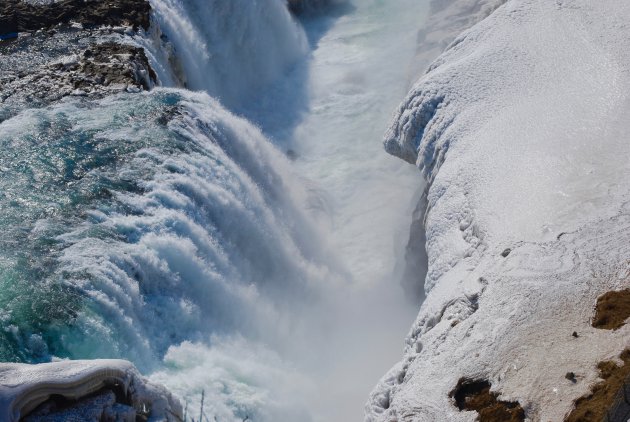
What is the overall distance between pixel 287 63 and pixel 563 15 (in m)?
12.1

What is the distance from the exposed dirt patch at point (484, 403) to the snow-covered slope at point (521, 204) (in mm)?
74

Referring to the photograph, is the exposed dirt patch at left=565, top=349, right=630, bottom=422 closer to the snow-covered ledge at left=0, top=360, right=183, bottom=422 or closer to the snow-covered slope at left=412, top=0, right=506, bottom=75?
the snow-covered ledge at left=0, top=360, right=183, bottom=422

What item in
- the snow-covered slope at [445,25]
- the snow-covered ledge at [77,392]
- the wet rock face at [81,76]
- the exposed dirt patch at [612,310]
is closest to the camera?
the snow-covered ledge at [77,392]

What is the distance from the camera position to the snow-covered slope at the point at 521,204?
7688 millimetres

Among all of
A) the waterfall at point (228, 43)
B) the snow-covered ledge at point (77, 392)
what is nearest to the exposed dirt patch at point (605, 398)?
the snow-covered ledge at point (77, 392)

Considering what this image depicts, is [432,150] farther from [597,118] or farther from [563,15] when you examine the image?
[563,15]

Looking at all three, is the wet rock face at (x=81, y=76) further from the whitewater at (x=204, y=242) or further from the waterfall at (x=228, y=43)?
the waterfall at (x=228, y=43)

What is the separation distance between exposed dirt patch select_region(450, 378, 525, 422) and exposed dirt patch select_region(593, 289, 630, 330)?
131 cm

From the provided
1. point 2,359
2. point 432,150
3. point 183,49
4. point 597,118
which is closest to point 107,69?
point 183,49

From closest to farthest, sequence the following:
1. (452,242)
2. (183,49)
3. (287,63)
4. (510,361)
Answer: (510,361) < (452,242) < (183,49) < (287,63)

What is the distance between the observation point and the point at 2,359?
28.8 feet

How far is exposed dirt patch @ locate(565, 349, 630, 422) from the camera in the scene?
6559 millimetres

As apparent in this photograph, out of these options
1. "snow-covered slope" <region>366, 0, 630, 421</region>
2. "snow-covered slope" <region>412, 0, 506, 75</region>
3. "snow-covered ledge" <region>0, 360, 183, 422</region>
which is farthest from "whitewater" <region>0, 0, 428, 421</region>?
"snow-covered slope" <region>366, 0, 630, 421</region>

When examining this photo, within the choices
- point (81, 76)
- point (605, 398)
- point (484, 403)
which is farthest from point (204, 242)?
point (605, 398)
